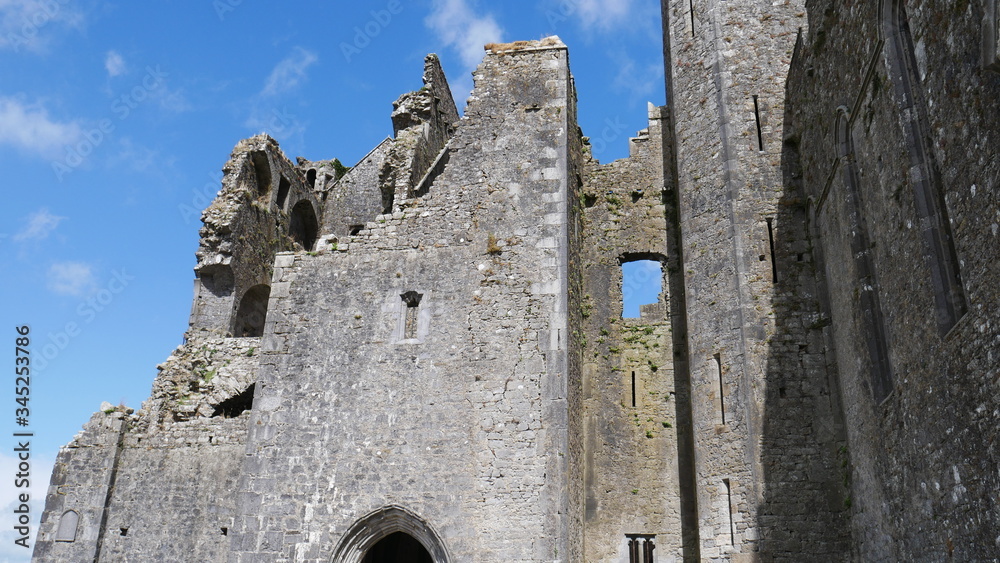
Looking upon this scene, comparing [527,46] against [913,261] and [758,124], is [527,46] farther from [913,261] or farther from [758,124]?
[913,261]

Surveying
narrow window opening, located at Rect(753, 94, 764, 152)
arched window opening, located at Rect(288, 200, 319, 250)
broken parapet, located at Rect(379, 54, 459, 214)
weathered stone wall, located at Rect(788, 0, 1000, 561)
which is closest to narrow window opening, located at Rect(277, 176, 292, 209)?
arched window opening, located at Rect(288, 200, 319, 250)

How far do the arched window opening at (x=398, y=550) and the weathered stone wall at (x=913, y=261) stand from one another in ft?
26.0

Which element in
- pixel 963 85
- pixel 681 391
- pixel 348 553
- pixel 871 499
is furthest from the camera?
pixel 681 391

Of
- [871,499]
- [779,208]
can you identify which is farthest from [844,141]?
[871,499]

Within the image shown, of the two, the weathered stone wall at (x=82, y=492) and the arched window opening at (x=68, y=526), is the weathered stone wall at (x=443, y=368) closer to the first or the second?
the weathered stone wall at (x=82, y=492)

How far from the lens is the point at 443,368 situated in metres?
11.6

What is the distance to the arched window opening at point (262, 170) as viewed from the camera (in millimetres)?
17203

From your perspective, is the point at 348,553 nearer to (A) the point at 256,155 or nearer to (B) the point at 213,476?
(B) the point at 213,476

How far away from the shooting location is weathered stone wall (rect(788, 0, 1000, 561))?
5.99 metres

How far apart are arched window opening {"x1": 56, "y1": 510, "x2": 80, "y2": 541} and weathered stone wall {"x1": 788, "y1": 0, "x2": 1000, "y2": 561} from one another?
37.8 feet

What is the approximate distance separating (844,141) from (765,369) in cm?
331

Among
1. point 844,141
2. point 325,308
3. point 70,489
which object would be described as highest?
point 844,141

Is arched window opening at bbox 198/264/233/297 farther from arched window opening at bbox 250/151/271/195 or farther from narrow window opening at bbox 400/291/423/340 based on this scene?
narrow window opening at bbox 400/291/423/340

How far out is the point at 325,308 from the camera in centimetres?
1242
